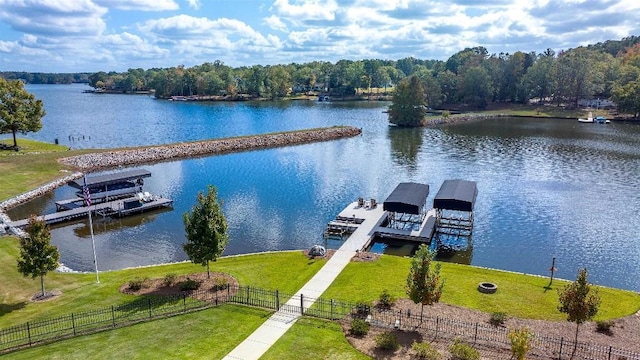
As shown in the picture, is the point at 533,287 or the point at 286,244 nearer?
the point at 533,287

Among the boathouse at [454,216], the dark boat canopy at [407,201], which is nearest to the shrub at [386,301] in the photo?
the dark boat canopy at [407,201]

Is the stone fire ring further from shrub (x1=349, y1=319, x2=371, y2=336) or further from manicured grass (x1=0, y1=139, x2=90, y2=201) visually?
manicured grass (x1=0, y1=139, x2=90, y2=201)

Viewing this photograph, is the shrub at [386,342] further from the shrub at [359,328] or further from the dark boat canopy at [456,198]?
the dark boat canopy at [456,198]

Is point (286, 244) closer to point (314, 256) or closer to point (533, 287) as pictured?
point (314, 256)

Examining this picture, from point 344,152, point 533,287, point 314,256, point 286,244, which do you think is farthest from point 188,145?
point 533,287

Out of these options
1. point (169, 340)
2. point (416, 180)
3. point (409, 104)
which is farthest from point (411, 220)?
point (409, 104)

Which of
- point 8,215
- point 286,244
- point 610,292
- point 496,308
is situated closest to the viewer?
point 496,308
